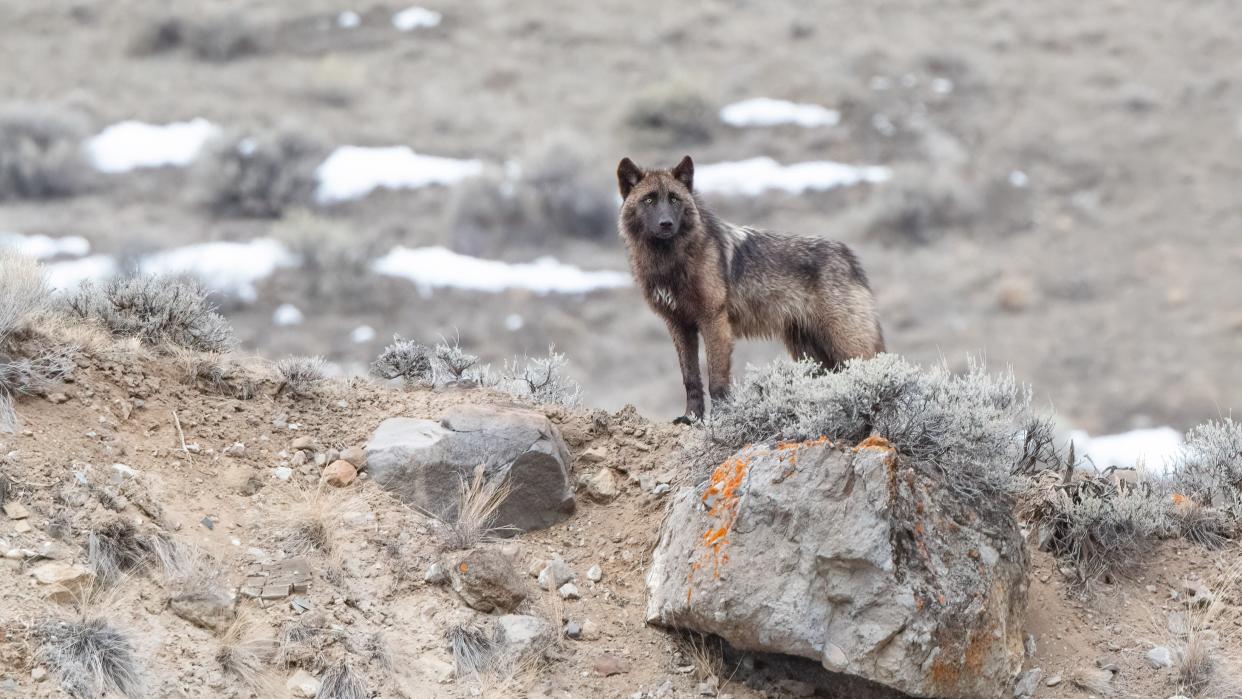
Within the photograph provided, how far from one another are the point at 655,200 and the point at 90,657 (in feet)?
16.3

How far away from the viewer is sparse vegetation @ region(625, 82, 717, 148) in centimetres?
3228

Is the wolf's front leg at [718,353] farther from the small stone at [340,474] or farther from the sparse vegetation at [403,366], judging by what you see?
the small stone at [340,474]

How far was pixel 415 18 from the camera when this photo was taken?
125ft

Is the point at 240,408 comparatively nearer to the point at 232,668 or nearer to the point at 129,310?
the point at 129,310

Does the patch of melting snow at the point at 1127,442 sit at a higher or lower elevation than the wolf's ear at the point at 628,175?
lower

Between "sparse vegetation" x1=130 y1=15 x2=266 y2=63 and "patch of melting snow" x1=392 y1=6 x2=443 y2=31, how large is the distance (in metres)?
4.36

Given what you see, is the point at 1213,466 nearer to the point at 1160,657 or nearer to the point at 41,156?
the point at 1160,657

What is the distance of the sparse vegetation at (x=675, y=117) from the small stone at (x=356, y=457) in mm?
25695

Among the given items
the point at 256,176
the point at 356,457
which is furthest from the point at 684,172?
the point at 256,176

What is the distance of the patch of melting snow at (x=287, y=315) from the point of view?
23.9 meters

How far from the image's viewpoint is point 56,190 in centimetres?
2727

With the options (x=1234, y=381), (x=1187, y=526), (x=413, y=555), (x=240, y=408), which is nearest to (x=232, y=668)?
(x=413, y=555)

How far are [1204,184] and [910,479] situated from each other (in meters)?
27.9

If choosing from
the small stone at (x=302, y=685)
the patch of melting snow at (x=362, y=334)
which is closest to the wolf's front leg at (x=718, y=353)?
the small stone at (x=302, y=685)
